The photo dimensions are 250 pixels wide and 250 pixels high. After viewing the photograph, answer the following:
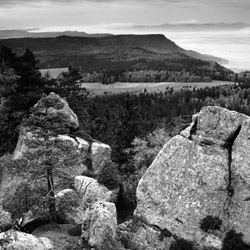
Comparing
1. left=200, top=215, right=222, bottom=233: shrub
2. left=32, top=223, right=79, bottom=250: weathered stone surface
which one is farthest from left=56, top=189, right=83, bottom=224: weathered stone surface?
left=200, top=215, right=222, bottom=233: shrub

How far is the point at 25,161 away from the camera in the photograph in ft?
122

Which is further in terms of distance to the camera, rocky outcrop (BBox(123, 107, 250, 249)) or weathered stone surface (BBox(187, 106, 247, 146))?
weathered stone surface (BBox(187, 106, 247, 146))

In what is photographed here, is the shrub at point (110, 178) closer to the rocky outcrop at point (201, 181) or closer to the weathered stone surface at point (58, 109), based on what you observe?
the weathered stone surface at point (58, 109)

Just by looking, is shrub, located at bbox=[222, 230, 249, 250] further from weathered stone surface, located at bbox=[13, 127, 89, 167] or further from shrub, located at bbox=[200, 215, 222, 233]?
weathered stone surface, located at bbox=[13, 127, 89, 167]

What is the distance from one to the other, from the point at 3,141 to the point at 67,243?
2586 centimetres

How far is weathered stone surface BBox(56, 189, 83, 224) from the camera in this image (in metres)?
37.8

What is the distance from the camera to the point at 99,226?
3023 cm

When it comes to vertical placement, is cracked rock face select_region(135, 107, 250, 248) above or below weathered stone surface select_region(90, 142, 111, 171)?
above

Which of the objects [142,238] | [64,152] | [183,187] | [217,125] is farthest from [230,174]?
[64,152]

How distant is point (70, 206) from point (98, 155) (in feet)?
50.4

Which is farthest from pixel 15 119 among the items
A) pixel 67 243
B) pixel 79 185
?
pixel 67 243

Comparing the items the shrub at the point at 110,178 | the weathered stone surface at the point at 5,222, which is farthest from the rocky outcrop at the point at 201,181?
the shrub at the point at 110,178

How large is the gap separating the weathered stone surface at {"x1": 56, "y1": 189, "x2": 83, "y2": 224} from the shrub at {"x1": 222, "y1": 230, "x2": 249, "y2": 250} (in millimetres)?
15468

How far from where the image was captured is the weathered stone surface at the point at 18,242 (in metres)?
26.8
